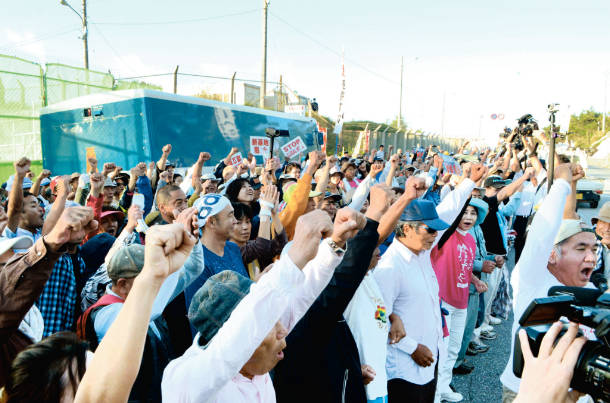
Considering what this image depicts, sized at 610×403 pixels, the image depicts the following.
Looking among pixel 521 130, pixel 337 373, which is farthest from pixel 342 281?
pixel 521 130

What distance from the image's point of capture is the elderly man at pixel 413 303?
2.76 metres

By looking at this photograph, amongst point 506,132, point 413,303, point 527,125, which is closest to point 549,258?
point 413,303

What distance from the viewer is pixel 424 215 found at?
9.59 ft

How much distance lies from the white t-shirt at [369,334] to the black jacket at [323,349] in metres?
0.34

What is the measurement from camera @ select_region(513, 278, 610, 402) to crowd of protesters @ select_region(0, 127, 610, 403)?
51mm

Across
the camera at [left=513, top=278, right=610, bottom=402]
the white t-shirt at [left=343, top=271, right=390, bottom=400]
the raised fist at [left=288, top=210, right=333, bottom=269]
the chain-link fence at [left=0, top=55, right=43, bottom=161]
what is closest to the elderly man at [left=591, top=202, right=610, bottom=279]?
the white t-shirt at [left=343, top=271, right=390, bottom=400]

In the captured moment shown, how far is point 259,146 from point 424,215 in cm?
1062

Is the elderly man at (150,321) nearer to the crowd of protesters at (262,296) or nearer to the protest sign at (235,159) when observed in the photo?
the crowd of protesters at (262,296)

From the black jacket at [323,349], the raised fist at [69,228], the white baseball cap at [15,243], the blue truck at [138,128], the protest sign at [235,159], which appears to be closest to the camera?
the raised fist at [69,228]

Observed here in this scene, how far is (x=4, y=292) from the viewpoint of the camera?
1.71 m

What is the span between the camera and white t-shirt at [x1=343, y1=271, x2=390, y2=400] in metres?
2.30

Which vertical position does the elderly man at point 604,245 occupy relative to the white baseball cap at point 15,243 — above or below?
below

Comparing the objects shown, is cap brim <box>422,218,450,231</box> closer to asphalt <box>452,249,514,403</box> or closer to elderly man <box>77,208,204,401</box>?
elderly man <box>77,208,204,401</box>

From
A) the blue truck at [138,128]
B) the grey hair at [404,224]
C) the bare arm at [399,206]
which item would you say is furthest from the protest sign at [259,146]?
the bare arm at [399,206]
